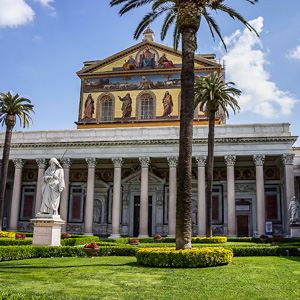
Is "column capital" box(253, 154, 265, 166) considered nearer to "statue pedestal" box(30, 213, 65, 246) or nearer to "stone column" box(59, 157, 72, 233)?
"stone column" box(59, 157, 72, 233)

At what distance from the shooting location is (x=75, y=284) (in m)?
10.2

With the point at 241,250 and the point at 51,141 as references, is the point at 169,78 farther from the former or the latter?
the point at 241,250

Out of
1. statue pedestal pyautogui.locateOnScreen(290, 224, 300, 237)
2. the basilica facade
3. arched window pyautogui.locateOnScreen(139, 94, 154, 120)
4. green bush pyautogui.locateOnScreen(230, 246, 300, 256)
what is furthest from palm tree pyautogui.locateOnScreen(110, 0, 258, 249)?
arched window pyautogui.locateOnScreen(139, 94, 154, 120)

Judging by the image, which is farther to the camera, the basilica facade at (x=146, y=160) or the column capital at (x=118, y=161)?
→ the column capital at (x=118, y=161)

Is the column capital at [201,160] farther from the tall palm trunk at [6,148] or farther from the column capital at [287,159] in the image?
the tall palm trunk at [6,148]

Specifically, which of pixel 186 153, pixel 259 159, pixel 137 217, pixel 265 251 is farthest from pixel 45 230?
pixel 137 217

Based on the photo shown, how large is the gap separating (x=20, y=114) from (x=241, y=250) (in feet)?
89.1

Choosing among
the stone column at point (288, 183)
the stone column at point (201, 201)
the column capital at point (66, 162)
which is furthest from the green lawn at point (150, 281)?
the column capital at point (66, 162)

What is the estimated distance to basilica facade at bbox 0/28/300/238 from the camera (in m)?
36.9

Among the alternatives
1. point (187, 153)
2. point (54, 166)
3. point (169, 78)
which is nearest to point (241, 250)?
point (187, 153)

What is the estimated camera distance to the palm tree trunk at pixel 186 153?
1531cm

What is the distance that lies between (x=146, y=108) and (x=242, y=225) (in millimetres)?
16870

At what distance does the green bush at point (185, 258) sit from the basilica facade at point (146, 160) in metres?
22.0

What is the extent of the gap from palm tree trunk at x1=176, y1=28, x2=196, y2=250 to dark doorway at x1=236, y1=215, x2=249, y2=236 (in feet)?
91.5
